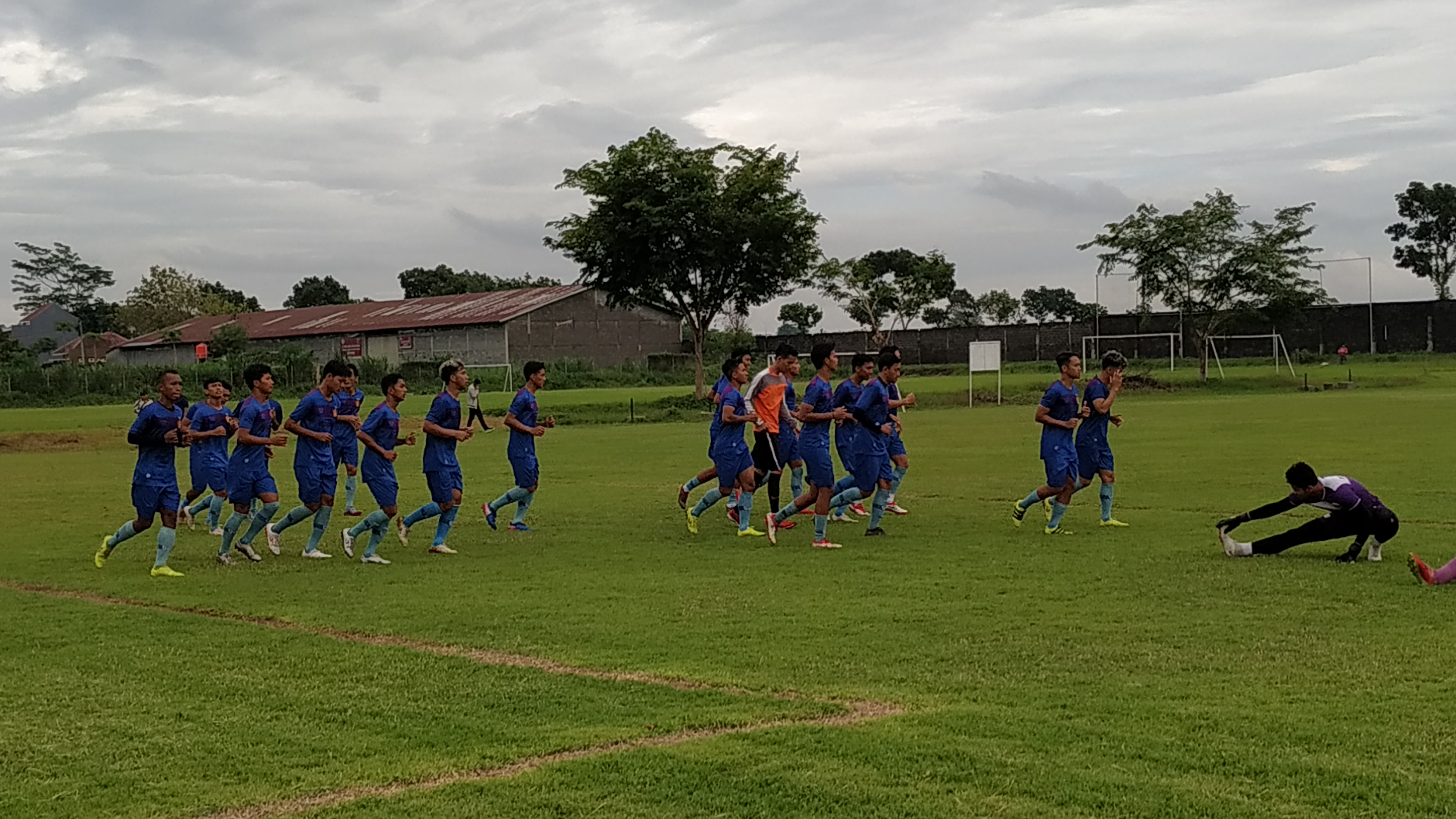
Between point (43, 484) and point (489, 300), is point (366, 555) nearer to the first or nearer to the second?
point (43, 484)

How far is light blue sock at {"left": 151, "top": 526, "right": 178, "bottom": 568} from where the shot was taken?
1372cm

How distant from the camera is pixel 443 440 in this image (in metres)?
15.1

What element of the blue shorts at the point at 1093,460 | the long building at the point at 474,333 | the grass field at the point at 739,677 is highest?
the long building at the point at 474,333

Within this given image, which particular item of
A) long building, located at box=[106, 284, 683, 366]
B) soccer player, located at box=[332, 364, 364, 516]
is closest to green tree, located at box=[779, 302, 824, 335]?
long building, located at box=[106, 284, 683, 366]

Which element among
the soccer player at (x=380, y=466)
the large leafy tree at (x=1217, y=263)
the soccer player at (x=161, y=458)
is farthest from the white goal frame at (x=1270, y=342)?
the soccer player at (x=161, y=458)

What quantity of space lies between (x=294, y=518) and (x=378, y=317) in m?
72.1

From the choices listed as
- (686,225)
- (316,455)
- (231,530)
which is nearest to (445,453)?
(316,455)

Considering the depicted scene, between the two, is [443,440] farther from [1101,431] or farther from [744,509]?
[1101,431]

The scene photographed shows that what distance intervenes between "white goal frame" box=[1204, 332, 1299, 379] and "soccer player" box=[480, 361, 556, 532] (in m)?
49.0

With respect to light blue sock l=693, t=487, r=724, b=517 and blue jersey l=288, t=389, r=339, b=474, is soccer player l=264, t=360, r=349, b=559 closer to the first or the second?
blue jersey l=288, t=389, r=339, b=474

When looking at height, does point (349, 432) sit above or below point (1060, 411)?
below

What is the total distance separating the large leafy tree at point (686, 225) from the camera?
49.3 m

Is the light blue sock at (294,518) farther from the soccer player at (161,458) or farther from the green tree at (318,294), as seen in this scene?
the green tree at (318,294)

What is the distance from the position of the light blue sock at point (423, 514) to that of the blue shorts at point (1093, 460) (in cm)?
738
